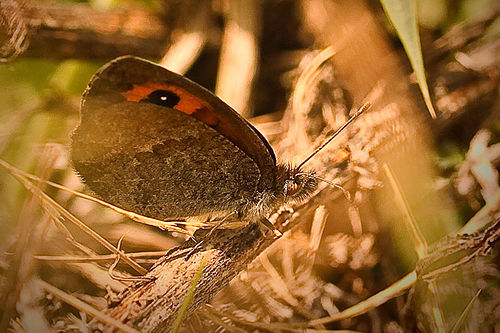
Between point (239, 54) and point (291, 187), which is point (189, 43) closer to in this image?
point (239, 54)

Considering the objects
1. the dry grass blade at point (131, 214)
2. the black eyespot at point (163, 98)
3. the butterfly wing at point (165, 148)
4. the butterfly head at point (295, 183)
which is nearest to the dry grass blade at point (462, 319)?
the butterfly head at point (295, 183)

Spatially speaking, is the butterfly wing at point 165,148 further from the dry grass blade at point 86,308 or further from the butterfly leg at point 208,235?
the dry grass blade at point 86,308

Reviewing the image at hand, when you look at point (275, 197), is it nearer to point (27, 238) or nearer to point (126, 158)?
point (126, 158)

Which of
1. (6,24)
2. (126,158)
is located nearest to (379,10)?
(126,158)

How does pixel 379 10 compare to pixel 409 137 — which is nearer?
pixel 409 137

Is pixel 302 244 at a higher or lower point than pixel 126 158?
lower

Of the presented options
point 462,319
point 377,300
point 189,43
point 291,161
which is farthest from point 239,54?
point 462,319

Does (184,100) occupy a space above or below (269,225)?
above

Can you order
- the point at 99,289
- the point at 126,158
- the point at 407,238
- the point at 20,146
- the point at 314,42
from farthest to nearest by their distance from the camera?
the point at 314,42 → the point at 20,146 → the point at 407,238 → the point at 99,289 → the point at 126,158
